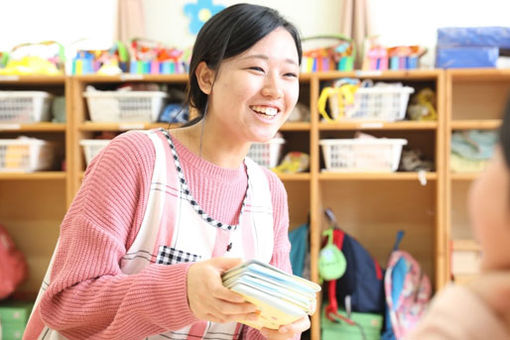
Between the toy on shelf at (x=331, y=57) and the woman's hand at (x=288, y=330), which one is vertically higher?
the toy on shelf at (x=331, y=57)

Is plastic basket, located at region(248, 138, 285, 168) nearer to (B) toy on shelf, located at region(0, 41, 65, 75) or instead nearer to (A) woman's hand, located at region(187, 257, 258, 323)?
(B) toy on shelf, located at region(0, 41, 65, 75)

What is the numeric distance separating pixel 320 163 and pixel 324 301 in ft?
2.47

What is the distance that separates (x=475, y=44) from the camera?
2.88m

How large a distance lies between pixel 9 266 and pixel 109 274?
8.36 feet

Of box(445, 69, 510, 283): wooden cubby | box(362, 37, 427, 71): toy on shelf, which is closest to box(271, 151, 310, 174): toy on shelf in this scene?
box(362, 37, 427, 71): toy on shelf

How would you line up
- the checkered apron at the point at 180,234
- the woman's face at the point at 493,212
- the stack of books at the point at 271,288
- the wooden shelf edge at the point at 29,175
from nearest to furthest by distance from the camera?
the woman's face at the point at 493,212
the stack of books at the point at 271,288
the checkered apron at the point at 180,234
the wooden shelf edge at the point at 29,175

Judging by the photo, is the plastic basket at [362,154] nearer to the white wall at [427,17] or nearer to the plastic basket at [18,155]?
the white wall at [427,17]

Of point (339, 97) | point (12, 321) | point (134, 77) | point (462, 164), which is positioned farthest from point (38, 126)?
point (462, 164)

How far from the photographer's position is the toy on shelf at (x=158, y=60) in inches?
122

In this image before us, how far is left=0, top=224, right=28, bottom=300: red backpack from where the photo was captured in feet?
10.4

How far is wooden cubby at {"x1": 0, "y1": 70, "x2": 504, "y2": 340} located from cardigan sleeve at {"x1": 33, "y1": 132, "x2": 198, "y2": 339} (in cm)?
189

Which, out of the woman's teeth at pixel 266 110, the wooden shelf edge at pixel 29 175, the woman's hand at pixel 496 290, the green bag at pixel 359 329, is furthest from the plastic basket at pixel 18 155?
the woman's hand at pixel 496 290

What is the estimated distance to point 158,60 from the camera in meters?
3.13

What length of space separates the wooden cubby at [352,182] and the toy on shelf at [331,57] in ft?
0.31
